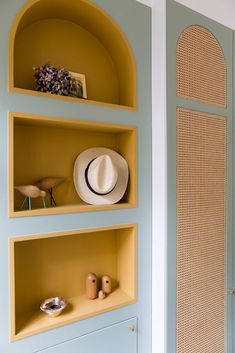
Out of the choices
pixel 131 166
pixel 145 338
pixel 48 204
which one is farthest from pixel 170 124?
pixel 145 338

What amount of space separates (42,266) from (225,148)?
1.29 metres

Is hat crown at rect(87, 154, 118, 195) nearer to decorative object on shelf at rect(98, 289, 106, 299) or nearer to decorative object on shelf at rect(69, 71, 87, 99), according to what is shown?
Answer: decorative object on shelf at rect(69, 71, 87, 99)

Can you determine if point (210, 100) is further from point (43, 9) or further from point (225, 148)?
point (43, 9)

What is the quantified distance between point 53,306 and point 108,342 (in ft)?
1.12

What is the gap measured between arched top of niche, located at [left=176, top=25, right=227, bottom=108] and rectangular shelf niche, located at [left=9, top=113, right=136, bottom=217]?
0.44m

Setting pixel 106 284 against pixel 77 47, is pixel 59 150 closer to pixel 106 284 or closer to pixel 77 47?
pixel 77 47

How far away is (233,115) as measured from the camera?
1.58 meters

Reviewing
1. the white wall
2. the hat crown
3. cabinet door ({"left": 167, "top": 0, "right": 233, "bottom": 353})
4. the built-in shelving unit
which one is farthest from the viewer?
the white wall

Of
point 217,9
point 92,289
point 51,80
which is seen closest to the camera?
point 51,80

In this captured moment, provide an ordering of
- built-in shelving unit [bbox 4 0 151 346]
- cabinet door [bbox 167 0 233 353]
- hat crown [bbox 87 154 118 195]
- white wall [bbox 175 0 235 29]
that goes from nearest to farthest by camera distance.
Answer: built-in shelving unit [bbox 4 0 151 346], hat crown [bbox 87 154 118 195], cabinet door [bbox 167 0 233 353], white wall [bbox 175 0 235 29]

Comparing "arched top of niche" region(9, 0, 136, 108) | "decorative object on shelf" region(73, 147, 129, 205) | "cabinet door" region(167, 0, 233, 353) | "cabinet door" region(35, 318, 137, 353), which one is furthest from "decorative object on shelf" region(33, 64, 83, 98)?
"cabinet door" region(35, 318, 137, 353)

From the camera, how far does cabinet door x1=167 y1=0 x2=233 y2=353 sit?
1.30 metres

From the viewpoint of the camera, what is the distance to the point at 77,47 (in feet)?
4.32

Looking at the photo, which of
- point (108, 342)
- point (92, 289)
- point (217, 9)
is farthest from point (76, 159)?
point (217, 9)
